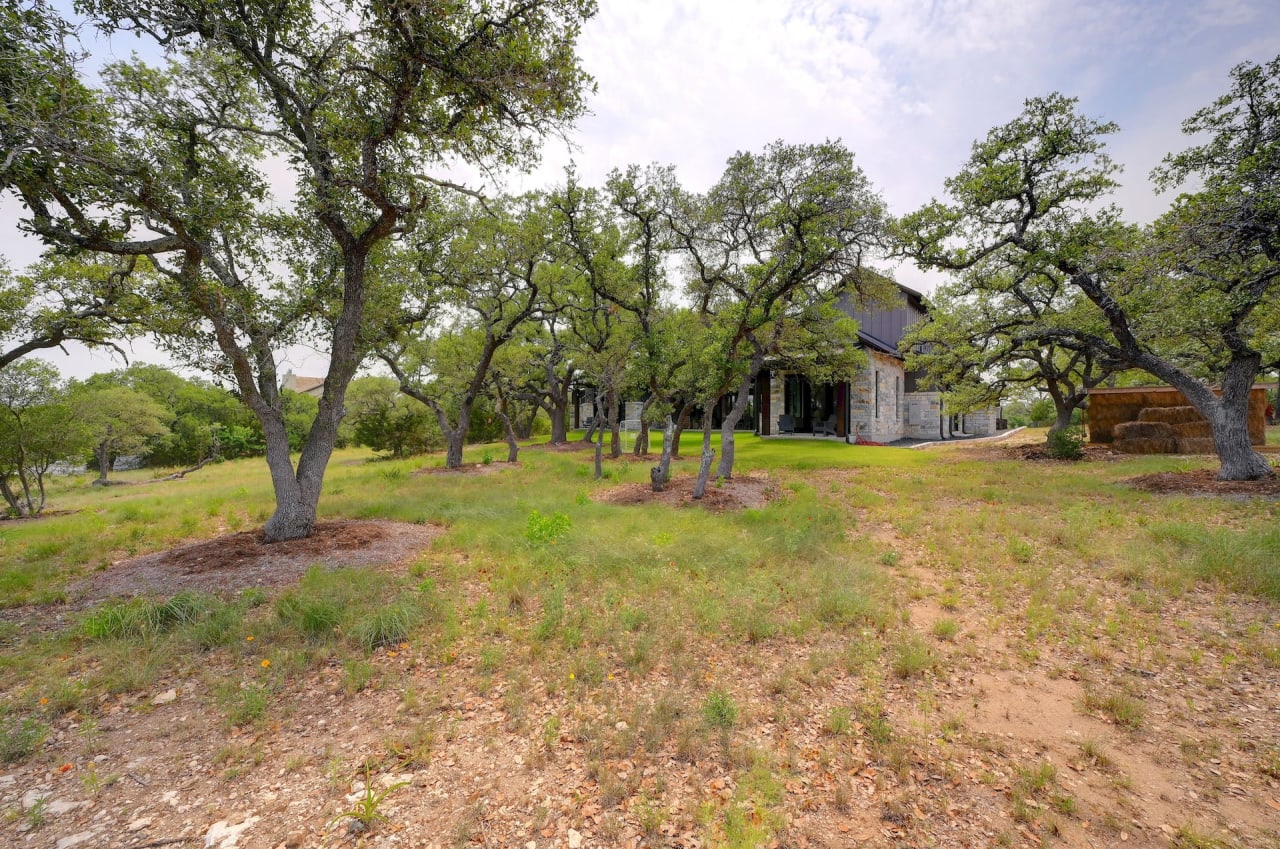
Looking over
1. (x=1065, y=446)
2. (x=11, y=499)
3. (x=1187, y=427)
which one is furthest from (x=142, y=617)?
(x=1187, y=427)

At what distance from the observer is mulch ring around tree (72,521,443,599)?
6.25 meters

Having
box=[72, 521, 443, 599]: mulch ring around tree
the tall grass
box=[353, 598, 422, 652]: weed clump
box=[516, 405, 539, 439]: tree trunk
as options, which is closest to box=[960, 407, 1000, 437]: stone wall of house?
the tall grass

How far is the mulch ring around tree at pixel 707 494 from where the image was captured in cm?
1116

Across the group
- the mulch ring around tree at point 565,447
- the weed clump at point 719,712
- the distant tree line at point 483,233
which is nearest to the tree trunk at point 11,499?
the distant tree line at point 483,233

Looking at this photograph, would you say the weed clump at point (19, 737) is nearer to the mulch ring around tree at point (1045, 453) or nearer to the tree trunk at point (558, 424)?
the mulch ring around tree at point (1045, 453)

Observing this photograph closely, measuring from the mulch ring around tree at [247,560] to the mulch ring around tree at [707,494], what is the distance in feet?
16.3

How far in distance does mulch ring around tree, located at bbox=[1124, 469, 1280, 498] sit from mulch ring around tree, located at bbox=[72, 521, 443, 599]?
1610 cm

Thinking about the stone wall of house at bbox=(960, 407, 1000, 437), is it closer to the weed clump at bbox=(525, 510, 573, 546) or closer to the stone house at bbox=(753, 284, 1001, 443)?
the stone house at bbox=(753, 284, 1001, 443)

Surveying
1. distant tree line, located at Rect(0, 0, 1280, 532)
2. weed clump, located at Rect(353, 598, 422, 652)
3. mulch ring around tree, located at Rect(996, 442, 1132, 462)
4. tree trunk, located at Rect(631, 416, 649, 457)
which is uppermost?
distant tree line, located at Rect(0, 0, 1280, 532)

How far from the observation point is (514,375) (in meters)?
23.5

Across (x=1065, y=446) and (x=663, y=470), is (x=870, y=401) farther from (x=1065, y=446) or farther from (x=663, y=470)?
(x=663, y=470)

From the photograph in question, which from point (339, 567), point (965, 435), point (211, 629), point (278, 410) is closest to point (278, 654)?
point (211, 629)

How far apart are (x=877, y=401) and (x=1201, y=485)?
15.1 meters

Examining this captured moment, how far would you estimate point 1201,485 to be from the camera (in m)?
10.7
